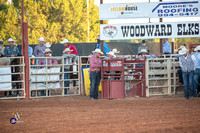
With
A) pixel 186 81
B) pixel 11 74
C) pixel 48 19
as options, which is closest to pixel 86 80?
pixel 11 74

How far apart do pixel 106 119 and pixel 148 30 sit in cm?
724

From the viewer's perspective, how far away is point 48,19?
3306 centimetres

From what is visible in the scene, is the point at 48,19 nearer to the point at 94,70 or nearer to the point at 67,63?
the point at 67,63

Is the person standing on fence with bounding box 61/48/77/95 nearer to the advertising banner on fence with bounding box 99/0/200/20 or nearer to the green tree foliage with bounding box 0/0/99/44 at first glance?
the advertising banner on fence with bounding box 99/0/200/20

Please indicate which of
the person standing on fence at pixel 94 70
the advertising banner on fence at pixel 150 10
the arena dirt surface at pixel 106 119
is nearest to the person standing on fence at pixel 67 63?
the person standing on fence at pixel 94 70

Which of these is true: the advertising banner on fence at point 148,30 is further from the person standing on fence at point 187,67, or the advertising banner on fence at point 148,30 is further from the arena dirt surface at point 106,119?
the arena dirt surface at point 106,119

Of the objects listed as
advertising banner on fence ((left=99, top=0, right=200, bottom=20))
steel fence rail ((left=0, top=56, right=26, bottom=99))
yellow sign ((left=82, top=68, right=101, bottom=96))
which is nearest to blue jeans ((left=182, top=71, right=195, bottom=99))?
advertising banner on fence ((left=99, top=0, right=200, bottom=20))

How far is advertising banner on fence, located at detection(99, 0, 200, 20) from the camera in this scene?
50.2ft

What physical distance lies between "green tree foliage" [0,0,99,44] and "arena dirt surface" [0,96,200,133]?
63.6ft

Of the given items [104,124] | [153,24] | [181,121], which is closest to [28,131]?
[104,124]

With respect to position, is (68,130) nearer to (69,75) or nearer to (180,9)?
(69,75)

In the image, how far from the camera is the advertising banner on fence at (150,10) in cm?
1530

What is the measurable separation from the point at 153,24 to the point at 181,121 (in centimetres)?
761

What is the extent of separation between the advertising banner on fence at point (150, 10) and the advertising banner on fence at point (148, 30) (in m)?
0.37
